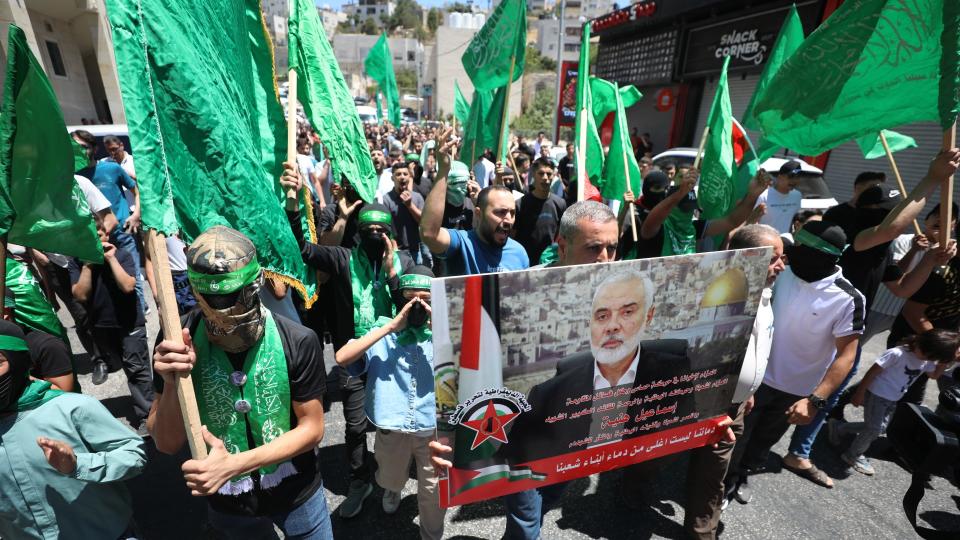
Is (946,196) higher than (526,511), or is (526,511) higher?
(946,196)

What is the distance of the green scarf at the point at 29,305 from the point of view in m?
2.50

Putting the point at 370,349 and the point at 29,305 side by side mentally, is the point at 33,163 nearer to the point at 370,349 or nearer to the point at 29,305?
the point at 29,305

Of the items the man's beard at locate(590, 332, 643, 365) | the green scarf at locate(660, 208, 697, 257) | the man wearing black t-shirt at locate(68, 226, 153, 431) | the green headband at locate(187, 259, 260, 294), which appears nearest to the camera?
the green headband at locate(187, 259, 260, 294)

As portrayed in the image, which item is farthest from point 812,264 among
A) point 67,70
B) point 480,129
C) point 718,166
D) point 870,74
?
point 67,70

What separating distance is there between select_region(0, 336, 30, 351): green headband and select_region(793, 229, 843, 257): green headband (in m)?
3.80

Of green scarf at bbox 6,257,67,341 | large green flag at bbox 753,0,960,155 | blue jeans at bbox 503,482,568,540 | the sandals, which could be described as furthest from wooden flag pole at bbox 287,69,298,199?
the sandals

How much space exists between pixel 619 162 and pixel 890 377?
9.05ft

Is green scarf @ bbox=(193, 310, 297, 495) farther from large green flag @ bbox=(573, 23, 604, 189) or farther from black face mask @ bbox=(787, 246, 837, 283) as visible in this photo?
black face mask @ bbox=(787, 246, 837, 283)

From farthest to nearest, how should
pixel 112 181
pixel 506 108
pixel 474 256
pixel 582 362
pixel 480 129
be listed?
pixel 112 181, pixel 480 129, pixel 506 108, pixel 474 256, pixel 582 362

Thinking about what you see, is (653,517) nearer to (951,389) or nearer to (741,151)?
(951,389)

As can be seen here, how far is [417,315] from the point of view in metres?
2.36

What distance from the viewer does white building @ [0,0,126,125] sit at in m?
15.2

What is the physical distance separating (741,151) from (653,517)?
12.6 ft

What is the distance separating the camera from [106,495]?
6.40 feet
